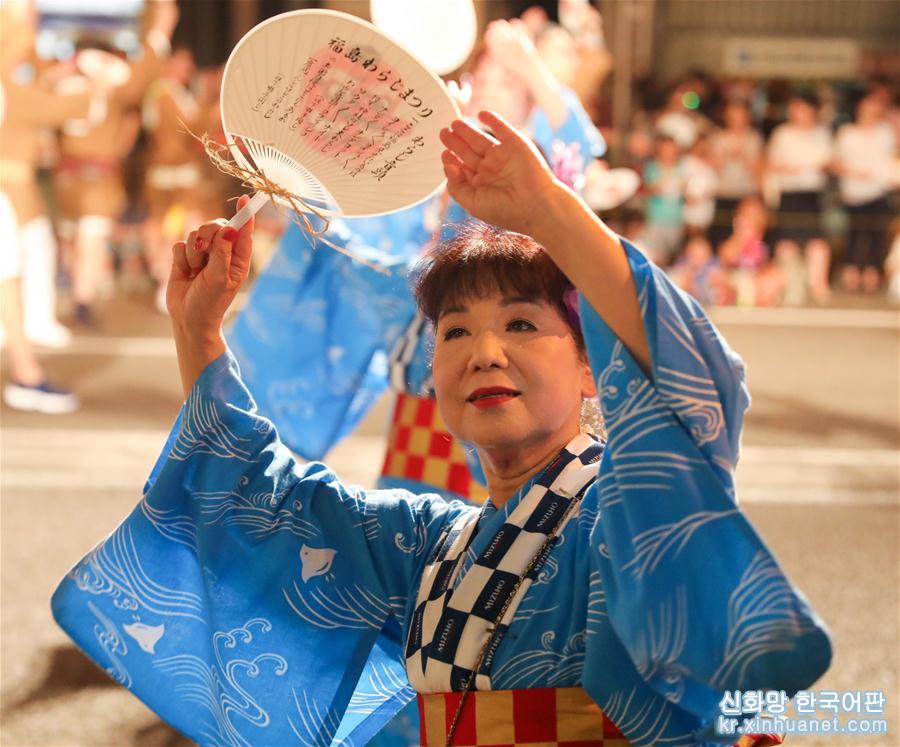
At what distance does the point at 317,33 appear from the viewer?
1.21 m

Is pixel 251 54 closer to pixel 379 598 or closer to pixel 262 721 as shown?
pixel 379 598

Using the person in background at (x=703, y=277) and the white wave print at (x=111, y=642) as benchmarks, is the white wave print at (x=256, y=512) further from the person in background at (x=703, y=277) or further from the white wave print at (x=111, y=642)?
the person in background at (x=703, y=277)

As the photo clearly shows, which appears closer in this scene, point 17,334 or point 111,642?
point 111,642

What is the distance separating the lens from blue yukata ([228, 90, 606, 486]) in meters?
2.80

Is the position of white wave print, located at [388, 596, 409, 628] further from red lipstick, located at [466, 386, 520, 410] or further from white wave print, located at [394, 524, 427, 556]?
red lipstick, located at [466, 386, 520, 410]

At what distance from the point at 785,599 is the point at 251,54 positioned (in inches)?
28.5

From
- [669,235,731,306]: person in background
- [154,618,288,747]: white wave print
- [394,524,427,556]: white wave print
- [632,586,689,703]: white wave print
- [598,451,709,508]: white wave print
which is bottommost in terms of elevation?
[669,235,731,306]: person in background

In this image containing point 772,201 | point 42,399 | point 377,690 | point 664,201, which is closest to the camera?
point 377,690

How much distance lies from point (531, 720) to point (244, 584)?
1.30 ft

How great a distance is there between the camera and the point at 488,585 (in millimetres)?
1237

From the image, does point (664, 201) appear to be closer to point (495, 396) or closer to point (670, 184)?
point (670, 184)

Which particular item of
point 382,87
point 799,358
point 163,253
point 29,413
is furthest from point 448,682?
point 163,253

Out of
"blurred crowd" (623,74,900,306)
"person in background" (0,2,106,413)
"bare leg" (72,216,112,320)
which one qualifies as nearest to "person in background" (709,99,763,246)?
"blurred crowd" (623,74,900,306)

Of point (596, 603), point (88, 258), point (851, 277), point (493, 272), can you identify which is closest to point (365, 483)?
point (493, 272)
